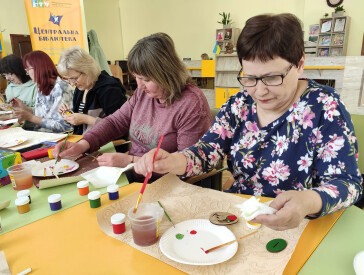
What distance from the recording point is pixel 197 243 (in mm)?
806

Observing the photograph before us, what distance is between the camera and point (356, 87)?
4.10 metres

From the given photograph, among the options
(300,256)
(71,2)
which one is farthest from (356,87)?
(71,2)

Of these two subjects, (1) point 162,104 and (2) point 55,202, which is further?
(1) point 162,104

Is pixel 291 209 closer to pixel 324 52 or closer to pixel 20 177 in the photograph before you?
pixel 20 177

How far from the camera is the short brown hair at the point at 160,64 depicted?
1540 millimetres

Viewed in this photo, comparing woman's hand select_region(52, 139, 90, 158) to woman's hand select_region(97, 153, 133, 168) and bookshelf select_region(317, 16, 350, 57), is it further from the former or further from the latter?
bookshelf select_region(317, 16, 350, 57)

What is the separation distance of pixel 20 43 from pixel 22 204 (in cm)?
660

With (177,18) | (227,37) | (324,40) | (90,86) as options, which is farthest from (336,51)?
(90,86)

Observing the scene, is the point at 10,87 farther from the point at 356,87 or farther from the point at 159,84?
the point at 356,87

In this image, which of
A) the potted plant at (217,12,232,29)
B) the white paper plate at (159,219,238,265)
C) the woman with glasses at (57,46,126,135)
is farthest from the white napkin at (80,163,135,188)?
the potted plant at (217,12,232,29)

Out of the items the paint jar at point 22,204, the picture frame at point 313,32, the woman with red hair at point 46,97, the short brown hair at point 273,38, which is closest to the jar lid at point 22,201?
the paint jar at point 22,204

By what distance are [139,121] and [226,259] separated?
120 cm

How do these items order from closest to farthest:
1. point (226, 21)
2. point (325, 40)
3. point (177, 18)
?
point (325, 40) → point (226, 21) → point (177, 18)

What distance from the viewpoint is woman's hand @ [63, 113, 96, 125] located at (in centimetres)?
210
